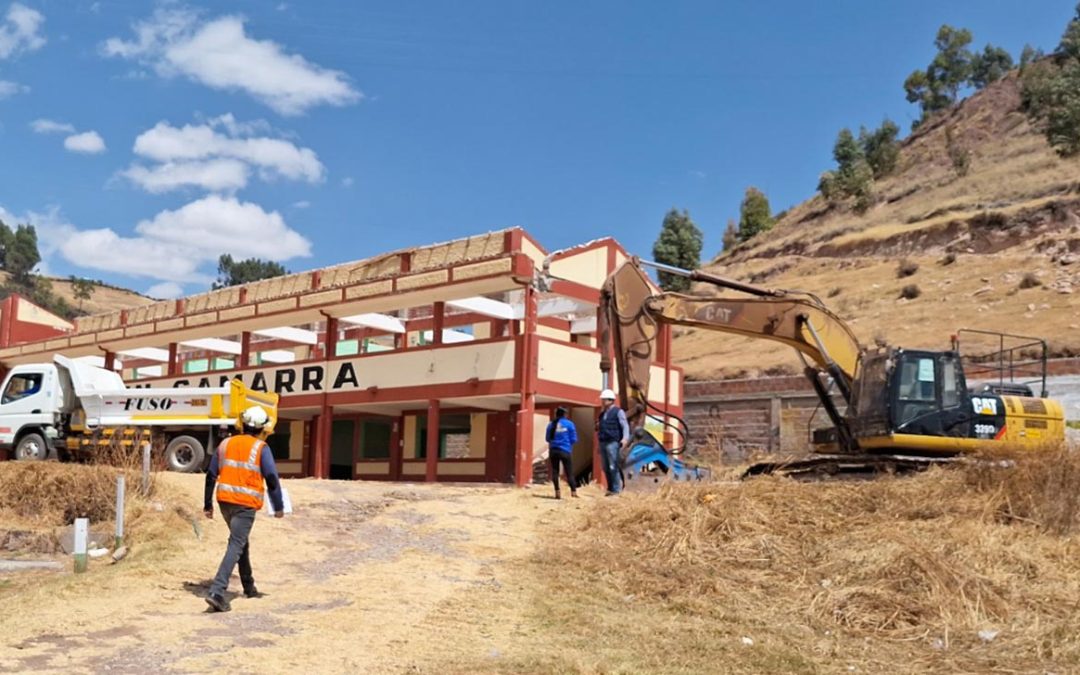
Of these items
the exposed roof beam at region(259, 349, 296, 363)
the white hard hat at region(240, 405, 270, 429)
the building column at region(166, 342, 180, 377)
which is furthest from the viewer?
the exposed roof beam at region(259, 349, 296, 363)

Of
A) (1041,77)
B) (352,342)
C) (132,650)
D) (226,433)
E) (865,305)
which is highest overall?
(1041,77)

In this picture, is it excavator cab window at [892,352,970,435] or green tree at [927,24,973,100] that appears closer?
excavator cab window at [892,352,970,435]

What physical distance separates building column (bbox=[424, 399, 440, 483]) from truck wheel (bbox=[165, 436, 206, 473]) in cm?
543

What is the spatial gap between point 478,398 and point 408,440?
5.17 m

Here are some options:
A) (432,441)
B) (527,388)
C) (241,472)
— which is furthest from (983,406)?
(432,441)

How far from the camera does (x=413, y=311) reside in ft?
101

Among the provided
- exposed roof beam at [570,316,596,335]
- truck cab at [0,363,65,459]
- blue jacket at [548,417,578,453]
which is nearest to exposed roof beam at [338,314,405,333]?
exposed roof beam at [570,316,596,335]

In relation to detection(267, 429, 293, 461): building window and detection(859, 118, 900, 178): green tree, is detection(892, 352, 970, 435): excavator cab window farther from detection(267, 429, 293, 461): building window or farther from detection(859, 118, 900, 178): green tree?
detection(859, 118, 900, 178): green tree

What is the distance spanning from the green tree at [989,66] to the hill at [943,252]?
32.0 ft

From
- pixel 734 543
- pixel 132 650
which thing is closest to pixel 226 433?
pixel 734 543

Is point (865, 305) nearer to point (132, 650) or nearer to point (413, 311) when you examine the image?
point (413, 311)

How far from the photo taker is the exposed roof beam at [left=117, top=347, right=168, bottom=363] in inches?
1390

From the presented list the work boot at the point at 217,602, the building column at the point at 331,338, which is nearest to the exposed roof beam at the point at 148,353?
the building column at the point at 331,338

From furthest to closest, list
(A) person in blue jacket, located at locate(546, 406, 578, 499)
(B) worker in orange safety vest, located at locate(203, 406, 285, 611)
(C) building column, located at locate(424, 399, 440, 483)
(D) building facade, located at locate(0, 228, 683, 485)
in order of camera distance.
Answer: (C) building column, located at locate(424, 399, 440, 483) < (D) building facade, located at locate(0, 228, 683, 485) < (A) person in blue jacket, located at locate(546, 406, 578, 499) < (B) worker in orange safety vest, located at locate(203, 406, 285, 611)
